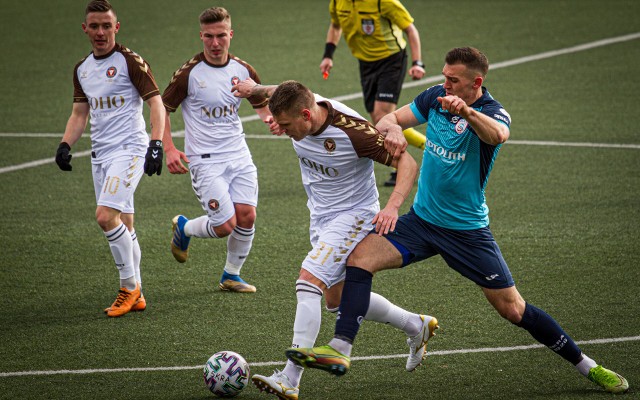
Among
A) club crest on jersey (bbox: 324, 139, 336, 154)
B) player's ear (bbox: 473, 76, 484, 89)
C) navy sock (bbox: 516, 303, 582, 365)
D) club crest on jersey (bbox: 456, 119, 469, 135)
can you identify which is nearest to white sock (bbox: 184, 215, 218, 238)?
club crest on jersey (bbox: 324, 139, 336, 154)

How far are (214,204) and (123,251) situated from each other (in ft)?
2.91

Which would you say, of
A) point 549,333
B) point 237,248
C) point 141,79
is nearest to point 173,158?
point 141,79

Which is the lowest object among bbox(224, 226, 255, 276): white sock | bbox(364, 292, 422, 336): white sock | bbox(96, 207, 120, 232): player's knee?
bbox(224, 226, 255, 276): white sock

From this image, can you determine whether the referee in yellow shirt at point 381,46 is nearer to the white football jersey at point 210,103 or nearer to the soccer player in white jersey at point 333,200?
the white football jersey at point 210,103

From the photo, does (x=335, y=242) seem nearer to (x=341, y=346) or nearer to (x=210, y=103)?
(x=341, y=346)

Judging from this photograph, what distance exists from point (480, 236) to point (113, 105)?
3.48 metres

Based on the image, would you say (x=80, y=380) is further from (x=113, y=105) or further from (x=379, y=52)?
(x=379, y=52)

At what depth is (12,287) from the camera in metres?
8.63

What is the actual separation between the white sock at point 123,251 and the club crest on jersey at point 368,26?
540 cm

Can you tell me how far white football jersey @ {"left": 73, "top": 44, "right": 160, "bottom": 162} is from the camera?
8.13 metres

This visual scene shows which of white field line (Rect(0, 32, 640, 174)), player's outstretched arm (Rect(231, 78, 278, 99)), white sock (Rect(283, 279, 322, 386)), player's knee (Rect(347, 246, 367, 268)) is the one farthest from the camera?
white field line (Rect(0, 32, 640, 174))

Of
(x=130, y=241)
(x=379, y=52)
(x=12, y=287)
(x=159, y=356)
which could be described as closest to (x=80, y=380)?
(x=159, y=356)

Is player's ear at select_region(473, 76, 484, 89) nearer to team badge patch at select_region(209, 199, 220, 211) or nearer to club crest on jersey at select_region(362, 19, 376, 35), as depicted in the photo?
team badge patch at select_region(209, 199, 220, 211)

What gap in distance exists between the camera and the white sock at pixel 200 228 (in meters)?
8.62
